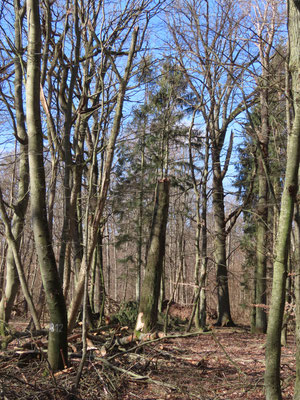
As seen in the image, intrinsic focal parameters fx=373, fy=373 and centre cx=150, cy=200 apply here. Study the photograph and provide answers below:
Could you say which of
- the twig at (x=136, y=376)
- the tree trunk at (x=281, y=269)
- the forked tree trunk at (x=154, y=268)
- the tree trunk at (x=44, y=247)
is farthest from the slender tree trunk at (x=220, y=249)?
the tree trunk at (x=281, y=269)

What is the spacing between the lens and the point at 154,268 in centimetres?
788

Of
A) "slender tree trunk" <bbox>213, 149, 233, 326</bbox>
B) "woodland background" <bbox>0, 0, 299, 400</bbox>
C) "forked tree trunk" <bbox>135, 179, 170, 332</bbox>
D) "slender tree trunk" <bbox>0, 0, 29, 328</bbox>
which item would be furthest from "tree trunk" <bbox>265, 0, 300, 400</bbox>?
"slender tree trunk" <bbox>213, 149, 233, 326</bbox>

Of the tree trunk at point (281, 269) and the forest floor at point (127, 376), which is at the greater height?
the tree trunk at point (281, 269)

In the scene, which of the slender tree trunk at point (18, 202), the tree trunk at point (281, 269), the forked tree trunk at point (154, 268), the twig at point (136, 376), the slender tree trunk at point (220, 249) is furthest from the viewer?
the slender tree trunk at point (220, 249)

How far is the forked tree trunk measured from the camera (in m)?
7.66

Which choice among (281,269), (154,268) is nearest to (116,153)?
(154,268)

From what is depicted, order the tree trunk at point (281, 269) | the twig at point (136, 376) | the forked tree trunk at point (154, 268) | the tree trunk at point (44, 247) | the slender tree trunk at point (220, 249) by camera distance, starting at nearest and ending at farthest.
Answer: the tree trunk at point (281, 269) → the tree trunk at point (44, 247) → the twig at point (136, 376) → the forked tree trunk at point (154, 268) → the slender tree trunk at point (220, 249)

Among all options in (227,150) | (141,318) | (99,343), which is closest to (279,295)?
(99,343)

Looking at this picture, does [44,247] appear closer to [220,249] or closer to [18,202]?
[18,202]

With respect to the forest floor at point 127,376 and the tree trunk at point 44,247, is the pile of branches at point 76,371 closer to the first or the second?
the forest floor at point 127,376

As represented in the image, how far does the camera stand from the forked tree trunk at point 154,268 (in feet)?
25.1

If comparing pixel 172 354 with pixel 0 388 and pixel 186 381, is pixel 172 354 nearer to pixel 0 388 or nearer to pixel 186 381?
pixel 186 381

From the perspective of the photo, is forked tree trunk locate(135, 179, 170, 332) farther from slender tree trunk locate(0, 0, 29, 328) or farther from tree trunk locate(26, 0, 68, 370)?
tree trunk locate(26, 0, 68, 370)

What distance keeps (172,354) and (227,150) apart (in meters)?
8.31
